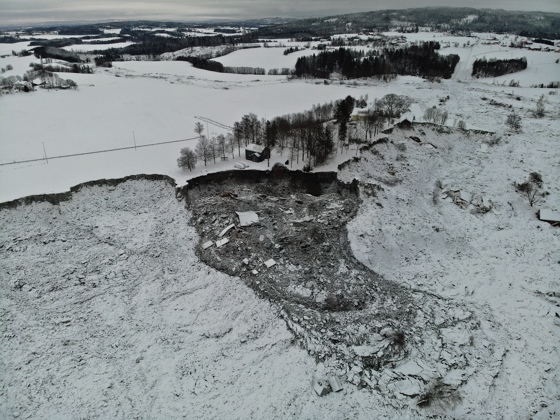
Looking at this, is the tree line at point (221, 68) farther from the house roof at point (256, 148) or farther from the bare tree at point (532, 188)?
the bare tree at point (532, 188)

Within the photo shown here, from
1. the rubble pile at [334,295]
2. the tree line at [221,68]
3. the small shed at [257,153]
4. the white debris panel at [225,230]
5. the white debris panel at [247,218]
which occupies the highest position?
the tree line at [221,68]

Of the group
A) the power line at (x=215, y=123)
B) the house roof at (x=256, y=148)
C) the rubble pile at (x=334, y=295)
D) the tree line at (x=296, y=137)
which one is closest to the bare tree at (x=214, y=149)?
the tree line at (x=296, y=137)

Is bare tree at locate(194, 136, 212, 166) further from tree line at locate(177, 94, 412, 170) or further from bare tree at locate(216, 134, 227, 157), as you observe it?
bare tree at locate(216, 134, 227, 157)

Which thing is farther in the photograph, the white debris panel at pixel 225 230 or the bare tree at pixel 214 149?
the bare tree at pixel 214 149

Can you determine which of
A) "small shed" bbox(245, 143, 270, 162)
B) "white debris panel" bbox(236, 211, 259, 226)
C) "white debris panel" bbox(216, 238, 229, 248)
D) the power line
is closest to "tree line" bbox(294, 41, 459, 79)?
the power line

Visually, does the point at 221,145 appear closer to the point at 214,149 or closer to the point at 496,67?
the point at 214,149

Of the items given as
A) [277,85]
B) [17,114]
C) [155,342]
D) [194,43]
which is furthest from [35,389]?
[194,43]
